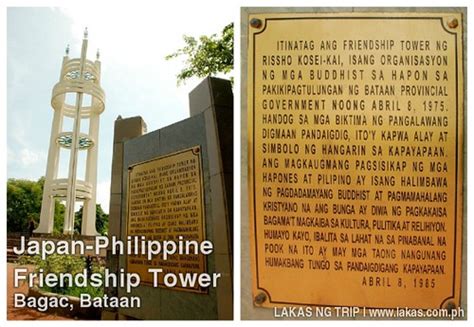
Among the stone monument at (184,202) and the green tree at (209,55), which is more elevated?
the green tree at (209,55)

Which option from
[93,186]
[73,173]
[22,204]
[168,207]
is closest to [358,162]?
[168,207]

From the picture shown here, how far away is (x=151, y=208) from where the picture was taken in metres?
5.26

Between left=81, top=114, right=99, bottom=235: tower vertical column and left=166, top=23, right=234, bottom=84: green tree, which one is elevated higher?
left=166, top=23, right=234, bottom=84: green tree

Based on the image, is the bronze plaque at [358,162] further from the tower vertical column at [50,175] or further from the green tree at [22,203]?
the green tree at [22,203]

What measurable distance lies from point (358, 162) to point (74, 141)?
20.2m

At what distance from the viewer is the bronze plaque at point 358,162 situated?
11.9ft

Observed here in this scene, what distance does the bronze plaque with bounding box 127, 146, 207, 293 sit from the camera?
4.75 m

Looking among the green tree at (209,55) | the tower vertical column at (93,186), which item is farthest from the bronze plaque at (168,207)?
the tower vertical column at (93,186)

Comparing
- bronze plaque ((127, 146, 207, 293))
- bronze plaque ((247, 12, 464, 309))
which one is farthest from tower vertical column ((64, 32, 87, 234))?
bronze plaque ((247, 12, 464, 309))

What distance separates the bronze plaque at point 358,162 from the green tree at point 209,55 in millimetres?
5017

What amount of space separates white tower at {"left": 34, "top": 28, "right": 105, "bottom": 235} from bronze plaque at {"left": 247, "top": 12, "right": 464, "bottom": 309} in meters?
18.8

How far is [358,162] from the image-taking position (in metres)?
3.73

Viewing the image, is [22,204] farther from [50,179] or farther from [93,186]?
[93,186]

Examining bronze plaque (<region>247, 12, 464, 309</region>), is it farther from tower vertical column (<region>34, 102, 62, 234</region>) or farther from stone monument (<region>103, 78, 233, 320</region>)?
tower vertical column (<region>34, 102, 62, 234</region>)
